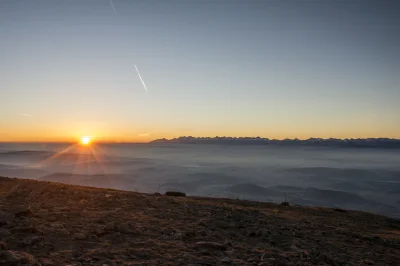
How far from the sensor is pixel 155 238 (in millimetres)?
7629

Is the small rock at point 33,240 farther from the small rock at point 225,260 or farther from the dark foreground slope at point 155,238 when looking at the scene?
the small rock at point 225,260

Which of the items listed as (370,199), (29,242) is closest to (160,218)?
(29,242)

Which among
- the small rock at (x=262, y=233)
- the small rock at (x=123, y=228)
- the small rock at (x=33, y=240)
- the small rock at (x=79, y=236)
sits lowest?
the small rock at (x=262, y=233)

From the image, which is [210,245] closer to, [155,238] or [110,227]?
[155,238]

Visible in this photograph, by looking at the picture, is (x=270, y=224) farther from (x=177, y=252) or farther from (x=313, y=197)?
(x=313, y=197)

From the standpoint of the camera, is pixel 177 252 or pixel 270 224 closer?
pixel 177 252

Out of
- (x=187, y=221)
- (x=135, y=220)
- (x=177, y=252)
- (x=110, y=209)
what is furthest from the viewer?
(x=110, y=209)

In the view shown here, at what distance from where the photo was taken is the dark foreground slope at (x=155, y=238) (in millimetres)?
5984

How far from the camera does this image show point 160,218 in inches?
402

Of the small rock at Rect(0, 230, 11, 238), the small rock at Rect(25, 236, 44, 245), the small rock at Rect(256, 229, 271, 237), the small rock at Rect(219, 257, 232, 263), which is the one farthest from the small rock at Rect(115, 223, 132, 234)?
the small rock at Rect(256, 229, 271, 237)

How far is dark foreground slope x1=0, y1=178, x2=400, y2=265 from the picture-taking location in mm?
5984

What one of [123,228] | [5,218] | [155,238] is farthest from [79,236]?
[5,218]

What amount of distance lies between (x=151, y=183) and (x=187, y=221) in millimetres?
60881

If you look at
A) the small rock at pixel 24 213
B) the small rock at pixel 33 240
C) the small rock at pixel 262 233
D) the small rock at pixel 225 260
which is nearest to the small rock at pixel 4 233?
the small rock at pixel 33 240
